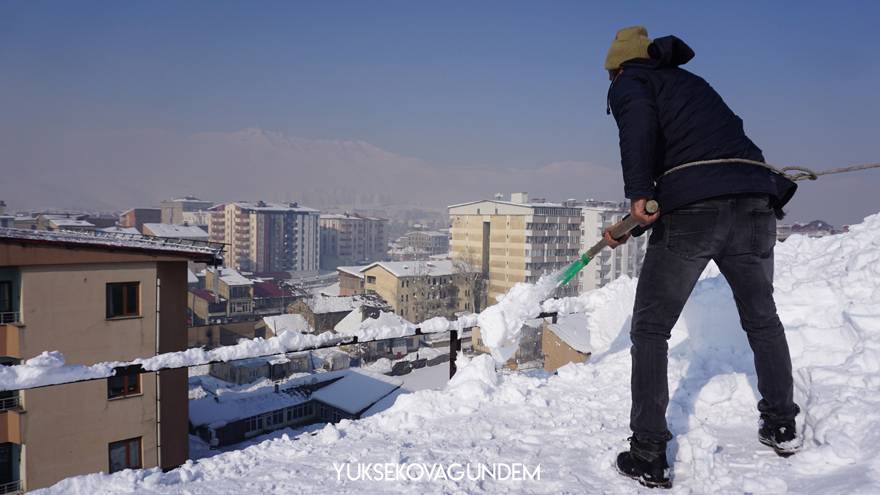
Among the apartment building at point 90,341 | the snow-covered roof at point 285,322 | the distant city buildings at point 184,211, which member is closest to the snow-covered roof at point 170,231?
the snow-covered roof at point 285,322

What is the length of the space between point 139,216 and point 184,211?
19520 mm

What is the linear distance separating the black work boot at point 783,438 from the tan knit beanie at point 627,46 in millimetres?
1950

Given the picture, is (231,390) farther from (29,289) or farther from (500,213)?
(500,213)

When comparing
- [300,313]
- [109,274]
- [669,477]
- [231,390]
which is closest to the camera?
[669,477]

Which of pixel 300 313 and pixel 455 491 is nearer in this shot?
pixel 455 491

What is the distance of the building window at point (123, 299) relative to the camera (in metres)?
13.4

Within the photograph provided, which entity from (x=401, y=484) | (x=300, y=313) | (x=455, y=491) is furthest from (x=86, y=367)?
(x=300, y=313)

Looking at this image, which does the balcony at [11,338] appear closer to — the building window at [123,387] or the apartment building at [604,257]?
the building window at [123,387]

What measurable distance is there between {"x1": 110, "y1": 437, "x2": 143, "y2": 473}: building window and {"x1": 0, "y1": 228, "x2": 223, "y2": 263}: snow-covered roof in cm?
474

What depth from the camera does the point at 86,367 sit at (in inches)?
108

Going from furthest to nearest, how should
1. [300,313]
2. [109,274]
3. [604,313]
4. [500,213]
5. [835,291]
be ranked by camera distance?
[500,213]
[300,313]
[109,274]
[604,313]
[835,291]

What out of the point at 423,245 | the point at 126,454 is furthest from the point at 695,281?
the point at 423,245

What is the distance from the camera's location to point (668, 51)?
8.18 ft

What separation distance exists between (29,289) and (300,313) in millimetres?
38296
